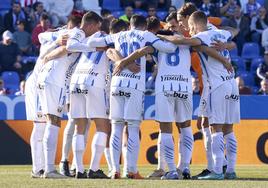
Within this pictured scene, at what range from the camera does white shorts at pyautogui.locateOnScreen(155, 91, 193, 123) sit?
1484cm

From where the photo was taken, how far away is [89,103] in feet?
49.6

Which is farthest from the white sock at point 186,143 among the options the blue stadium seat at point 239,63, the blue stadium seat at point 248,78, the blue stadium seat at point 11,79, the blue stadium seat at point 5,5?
the blue stadium seat at point 5,5

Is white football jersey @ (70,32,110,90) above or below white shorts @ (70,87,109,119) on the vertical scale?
above

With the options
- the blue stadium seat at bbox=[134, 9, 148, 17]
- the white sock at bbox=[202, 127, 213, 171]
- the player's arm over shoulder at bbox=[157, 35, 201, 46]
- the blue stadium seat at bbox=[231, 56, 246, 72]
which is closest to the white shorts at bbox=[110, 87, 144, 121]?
the player's arm over shoulder at bbox=[157, 35, 201, 46]

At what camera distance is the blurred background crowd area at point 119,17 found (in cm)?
2538

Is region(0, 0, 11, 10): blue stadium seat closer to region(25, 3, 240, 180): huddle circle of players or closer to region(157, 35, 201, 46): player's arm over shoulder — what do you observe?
region(25, 3, 240, 180): huddle circle of players

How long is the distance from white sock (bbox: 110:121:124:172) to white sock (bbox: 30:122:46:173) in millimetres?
1338

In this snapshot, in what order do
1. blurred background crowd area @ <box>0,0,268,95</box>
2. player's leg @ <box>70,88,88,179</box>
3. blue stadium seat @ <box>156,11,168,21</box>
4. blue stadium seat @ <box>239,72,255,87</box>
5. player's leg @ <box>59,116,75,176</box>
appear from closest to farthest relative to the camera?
player's leg @ <box>70,88,88,179</box> < player's leg @ <box>59,116,75,176</box> < blurred background crowd area @ <box>0,0,268,95</box> < blue stadium seat @ <box>239,72,255,87</box> < blue stadium seat @ <box>156,11,168,21</box>

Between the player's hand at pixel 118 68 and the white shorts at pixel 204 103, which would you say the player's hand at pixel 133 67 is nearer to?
the player's hand at pixel 118 68

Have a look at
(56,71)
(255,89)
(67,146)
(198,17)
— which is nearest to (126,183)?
(67,146)

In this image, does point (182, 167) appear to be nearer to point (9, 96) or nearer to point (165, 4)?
point (9, 96)

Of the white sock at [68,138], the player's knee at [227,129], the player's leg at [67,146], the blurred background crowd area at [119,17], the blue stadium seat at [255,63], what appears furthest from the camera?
the blue stadium seat at [255,63]

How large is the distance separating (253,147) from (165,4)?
8.64 metres

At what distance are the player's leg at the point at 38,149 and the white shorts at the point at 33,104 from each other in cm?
12
